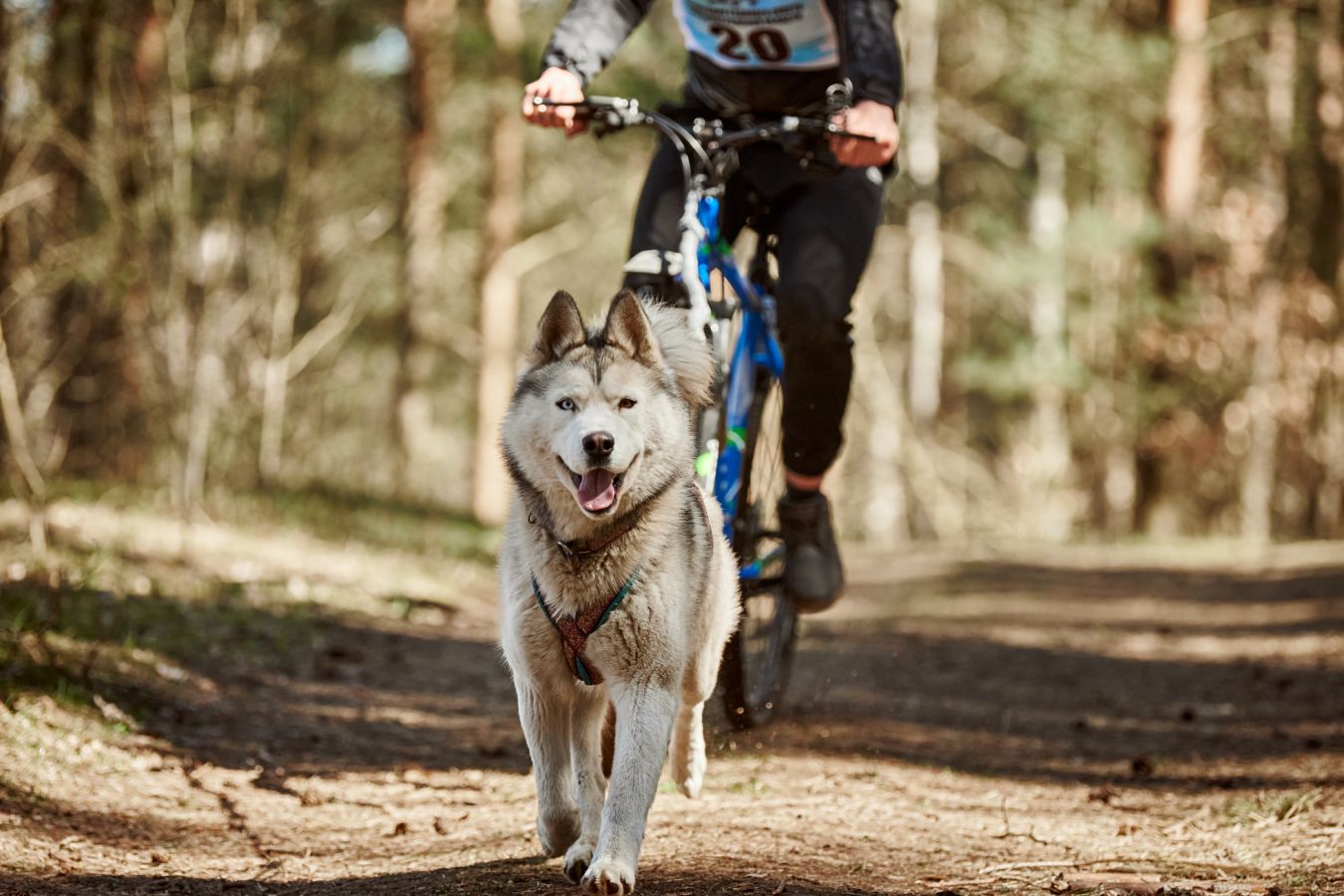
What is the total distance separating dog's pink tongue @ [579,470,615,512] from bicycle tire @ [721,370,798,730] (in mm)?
1530

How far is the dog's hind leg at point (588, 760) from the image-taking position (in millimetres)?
3297

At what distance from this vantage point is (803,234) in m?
4.46

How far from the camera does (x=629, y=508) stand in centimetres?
329

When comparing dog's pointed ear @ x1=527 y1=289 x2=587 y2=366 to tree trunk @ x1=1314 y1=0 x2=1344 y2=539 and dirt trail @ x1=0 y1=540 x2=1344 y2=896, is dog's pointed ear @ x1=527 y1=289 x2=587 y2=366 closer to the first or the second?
dirt trail @ x1=0 y1=540 x2=1344 y2=896

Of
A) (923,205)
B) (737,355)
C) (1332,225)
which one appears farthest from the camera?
(1332,225)

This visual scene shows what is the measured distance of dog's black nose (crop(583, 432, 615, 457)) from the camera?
3.10m

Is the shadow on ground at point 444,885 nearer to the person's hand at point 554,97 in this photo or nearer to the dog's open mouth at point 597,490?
the dog's open mouth at point 597,490

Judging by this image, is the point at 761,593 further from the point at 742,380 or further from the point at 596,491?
the point at 596,491

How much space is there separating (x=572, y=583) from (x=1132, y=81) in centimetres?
1740

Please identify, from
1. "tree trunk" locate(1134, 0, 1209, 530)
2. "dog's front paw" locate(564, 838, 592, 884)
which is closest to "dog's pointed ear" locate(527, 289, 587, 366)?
"dog's front paw" locate(564, 838, 592, 884)

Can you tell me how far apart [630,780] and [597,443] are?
2.53ft

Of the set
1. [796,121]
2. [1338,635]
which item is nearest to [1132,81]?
[1338,635]

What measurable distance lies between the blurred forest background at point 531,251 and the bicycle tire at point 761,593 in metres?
3.23

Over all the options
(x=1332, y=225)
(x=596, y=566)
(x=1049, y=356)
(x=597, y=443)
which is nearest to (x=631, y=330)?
(x=597, y=443)
